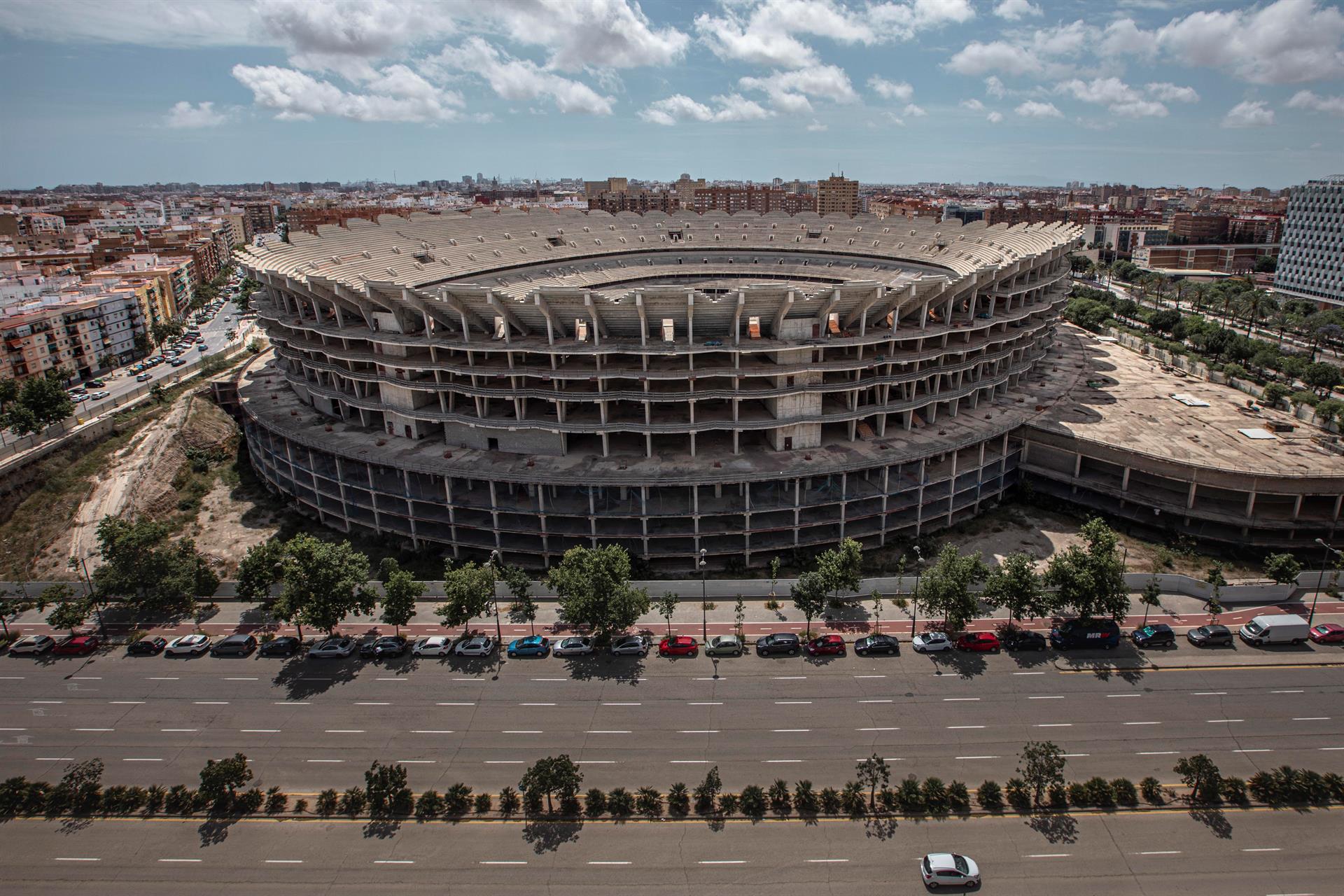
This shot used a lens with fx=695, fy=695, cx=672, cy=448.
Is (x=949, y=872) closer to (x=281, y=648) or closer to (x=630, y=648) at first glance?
(x=630, y=648)

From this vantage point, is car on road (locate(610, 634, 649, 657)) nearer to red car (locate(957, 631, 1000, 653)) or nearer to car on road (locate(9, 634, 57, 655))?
red car (locate(957, 631, 1000, 653))

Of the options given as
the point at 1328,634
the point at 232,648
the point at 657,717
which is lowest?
the point at 657,717

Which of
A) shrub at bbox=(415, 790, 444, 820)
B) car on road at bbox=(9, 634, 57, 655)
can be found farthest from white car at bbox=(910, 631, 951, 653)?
car on road at bbox=(9, 634, 57, 655)

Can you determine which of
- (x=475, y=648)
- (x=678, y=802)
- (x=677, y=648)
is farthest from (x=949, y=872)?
(x=475, y=648)

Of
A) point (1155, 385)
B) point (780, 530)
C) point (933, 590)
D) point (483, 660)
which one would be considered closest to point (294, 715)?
point (483, 660)

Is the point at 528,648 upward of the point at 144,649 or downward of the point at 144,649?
upward

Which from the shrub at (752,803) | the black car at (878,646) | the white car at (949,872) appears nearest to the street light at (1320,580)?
the black car at (878,646)
